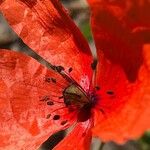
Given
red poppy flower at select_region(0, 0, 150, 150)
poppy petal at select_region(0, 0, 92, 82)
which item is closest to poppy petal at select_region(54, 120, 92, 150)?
red poppy flower at select_region(0, 0, 150, 150)

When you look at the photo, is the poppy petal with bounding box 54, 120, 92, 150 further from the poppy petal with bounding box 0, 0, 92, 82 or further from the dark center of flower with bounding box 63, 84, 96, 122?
the poppy petal with bounding box 0, 0, 92, 82

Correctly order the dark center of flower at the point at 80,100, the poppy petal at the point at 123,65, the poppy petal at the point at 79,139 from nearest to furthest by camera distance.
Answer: the poppy petal at the point at 123,65, the poppy petal at the point at 79,139, the dark center of flower at the point at 80,100

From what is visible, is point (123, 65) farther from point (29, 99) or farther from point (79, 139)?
point (29, 99)

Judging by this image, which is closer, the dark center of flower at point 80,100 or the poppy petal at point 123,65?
the poppy petal at point 123,65

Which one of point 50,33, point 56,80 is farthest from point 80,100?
point 50,33

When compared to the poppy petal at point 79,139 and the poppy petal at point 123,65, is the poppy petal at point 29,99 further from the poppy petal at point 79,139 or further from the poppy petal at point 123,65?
the poppy petal at point 123,65

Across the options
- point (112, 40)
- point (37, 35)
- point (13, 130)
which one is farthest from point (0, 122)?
point (112, 40)

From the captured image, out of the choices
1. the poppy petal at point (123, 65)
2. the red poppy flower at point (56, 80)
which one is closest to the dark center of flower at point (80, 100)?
the red poppy flower at point (56, 80)

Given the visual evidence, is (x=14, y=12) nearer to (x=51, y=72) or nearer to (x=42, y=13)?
(x=42, y=13)
